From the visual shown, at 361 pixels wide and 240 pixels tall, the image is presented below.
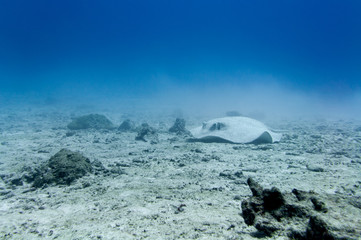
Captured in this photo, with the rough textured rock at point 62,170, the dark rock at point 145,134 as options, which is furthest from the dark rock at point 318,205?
the dark rock at point 145,134

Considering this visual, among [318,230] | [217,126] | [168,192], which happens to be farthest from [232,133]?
[318,230]

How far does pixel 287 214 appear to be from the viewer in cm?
→ 221

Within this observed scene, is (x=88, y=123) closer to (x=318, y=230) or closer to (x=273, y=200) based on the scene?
(x=273, y=200)

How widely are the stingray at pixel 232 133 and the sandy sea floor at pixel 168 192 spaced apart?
63 centimetres

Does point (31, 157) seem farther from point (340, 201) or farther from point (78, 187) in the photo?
point (340, 201)

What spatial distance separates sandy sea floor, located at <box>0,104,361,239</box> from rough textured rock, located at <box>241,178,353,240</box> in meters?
0.13

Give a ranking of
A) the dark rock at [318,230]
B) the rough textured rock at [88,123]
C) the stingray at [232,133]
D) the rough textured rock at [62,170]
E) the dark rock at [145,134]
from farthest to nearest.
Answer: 1. the rough textured rock at [88,123]
2. the dark rock at [145,134]
3. the stingray at [232,133]
4. the rough textured rock at [62,170]
5. the dark rock at [318,230]

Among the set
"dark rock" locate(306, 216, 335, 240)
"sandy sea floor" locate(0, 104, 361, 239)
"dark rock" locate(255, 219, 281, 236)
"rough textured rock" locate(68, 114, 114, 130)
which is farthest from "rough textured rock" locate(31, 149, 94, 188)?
"rough textured rock" locate(68, 114, 114, 130)

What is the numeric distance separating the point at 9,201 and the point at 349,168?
25.3 ft

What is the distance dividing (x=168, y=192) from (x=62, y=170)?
95.4 inches

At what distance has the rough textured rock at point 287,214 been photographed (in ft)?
5.93

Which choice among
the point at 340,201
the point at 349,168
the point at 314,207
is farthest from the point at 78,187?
the point at 349,168

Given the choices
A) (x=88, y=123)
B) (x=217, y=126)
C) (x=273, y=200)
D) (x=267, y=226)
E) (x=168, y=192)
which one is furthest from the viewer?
(x=88, y=123)

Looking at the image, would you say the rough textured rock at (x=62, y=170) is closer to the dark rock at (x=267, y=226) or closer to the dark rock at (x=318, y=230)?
the dark rock at (x=267, y=226)
